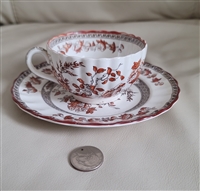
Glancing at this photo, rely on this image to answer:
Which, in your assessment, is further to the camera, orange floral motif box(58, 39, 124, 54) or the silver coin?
orange floral motif box(58, 39, 124, 54)

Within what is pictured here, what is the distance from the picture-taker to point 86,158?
1.01 feet

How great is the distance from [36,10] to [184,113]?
0.58m

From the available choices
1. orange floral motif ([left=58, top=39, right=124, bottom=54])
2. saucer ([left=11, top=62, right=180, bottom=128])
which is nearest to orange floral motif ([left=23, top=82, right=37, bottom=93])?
A: saucer ([left=11, top=62, right=180, bottom=128])

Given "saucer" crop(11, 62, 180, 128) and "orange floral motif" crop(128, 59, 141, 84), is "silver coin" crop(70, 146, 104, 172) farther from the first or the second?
"orange floral motif" crop(128, 59, 141, 84)

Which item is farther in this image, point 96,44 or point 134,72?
point 96,44

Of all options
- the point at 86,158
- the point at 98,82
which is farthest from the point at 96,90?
the point at 86,158

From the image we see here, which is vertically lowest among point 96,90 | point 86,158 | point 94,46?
point 86,158

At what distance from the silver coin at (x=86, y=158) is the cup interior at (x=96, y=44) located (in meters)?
0.23

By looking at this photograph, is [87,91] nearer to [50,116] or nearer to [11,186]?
[50,116]

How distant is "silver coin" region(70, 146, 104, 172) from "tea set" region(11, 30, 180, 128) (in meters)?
0.03

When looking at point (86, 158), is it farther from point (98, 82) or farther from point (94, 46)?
point (94, 46)

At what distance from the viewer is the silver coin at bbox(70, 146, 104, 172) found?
296 mm

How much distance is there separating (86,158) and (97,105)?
0.12m

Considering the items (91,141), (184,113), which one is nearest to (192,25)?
(184,113)
